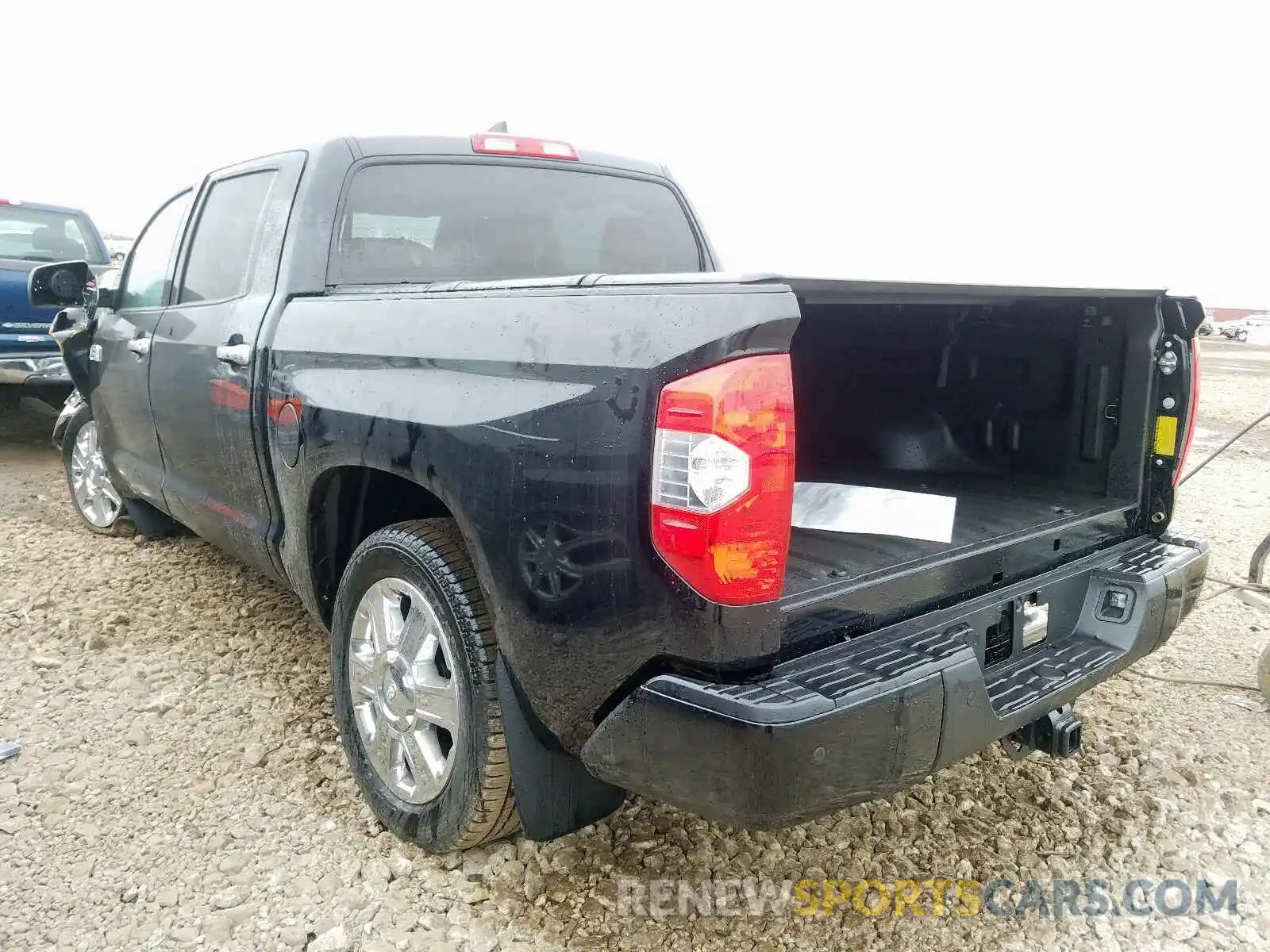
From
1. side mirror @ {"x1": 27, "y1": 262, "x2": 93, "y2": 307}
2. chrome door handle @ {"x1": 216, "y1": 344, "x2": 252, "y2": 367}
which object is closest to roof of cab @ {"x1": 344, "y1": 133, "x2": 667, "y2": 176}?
chrome door handle @ {"x1": 216, "y1": 344, "x2": 252, "y2": 367}

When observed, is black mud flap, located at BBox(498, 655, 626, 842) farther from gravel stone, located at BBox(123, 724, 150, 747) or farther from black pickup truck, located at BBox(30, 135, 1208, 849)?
Answer: gravel stone, located at BBox(123, 724, 150, 747)

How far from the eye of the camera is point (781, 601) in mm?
1876

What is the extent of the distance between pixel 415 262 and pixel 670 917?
2.08 metres

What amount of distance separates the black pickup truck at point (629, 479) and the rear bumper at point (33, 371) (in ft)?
11.8

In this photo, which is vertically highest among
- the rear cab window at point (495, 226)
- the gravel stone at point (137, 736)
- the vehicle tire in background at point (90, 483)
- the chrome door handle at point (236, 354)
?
the rear cab window at point (495, 226)

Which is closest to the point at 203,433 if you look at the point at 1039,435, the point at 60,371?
the point at 1039,435

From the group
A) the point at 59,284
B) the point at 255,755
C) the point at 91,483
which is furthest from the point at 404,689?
the point at 91,483

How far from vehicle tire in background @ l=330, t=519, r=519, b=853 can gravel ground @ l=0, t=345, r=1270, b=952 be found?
0.51 feet

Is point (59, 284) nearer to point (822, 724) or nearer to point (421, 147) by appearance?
point (421, 147)

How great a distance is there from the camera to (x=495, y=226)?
130 inches

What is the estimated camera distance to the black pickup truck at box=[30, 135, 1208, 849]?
173 cm

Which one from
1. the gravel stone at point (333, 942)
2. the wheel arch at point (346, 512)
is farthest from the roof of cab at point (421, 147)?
the gravel stone at point (333, 942)

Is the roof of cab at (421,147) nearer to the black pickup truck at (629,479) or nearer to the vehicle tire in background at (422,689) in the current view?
the black pickup truck at (629,479)

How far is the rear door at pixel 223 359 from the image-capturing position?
9.91 feet
